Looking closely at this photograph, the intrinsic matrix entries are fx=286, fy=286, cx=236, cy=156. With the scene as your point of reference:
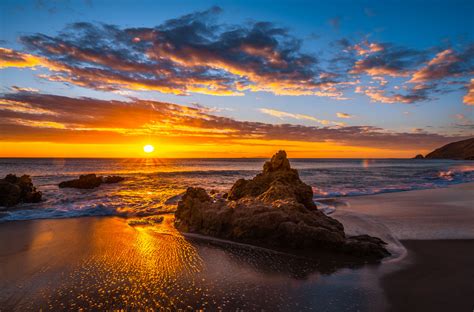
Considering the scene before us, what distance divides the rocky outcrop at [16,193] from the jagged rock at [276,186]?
11.8m

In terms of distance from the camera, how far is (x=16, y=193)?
15.8m

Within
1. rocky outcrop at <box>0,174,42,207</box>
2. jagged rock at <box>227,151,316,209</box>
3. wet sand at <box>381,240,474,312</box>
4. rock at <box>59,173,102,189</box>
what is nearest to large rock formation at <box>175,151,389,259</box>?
jagged rock at <box>227,151,316,209</box>

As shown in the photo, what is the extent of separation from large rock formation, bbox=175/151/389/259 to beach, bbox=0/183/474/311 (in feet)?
2.15

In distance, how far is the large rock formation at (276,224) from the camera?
730 cm

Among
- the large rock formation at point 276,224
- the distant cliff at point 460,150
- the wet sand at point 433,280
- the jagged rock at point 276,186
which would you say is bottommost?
the wet sand at point 433,280

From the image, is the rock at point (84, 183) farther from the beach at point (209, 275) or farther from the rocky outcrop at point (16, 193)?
the beach at point (209, 275)

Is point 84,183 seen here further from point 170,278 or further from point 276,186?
point 170,278

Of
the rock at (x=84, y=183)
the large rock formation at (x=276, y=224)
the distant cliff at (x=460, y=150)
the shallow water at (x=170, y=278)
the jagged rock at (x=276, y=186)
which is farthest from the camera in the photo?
the distant cliff at (x=460, y=150)

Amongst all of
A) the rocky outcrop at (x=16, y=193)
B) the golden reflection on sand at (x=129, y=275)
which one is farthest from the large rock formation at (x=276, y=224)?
the rocky outcrop at (x=16, y=193)

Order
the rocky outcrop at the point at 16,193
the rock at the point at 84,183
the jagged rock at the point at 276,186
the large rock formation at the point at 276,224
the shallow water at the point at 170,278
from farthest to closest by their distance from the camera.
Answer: the rock at the point at 84,183 < the rocky outcrop at the point at 16,193 < the jagged rock at the point at 276,186 < the large rock formation at the point at 276,224 < the shallow water at the point at 170,278

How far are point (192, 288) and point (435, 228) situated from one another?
9162 mm

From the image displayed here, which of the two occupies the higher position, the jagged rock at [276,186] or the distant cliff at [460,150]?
the distant cliff at [460,150]

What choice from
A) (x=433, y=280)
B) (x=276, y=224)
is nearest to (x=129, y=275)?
(x=276, y=224)

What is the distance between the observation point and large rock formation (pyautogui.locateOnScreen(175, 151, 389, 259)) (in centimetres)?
730
